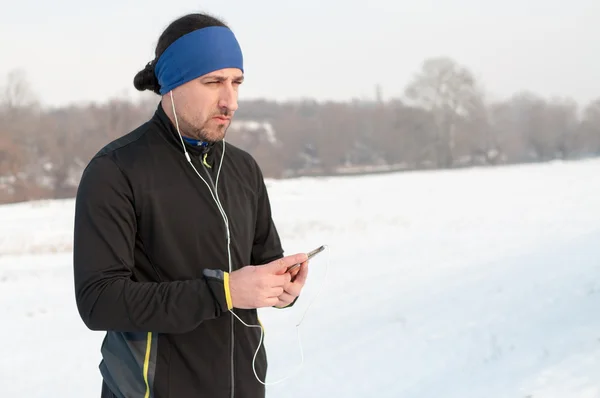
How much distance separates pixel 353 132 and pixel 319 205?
61711 mm

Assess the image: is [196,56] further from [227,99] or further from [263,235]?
[263,235]

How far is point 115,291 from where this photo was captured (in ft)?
5.08

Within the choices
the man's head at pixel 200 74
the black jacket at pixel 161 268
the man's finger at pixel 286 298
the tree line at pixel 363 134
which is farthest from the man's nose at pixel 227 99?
the tree line at pixel 363 134

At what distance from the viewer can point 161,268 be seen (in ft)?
5.68

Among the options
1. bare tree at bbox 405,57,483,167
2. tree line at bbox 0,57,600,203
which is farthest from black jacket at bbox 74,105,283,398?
bare tree at bbox 405,57,483,167

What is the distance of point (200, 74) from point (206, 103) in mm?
87

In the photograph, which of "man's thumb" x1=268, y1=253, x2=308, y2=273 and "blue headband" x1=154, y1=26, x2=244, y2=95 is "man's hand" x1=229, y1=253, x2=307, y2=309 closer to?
"man's thumb" x1=268, y1=253, x2=308, y2=273

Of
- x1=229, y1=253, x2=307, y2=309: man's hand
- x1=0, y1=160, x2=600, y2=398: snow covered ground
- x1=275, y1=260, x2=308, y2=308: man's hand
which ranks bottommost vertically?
x1=0, y1=160, x2=600, y2=398: snow covered ground

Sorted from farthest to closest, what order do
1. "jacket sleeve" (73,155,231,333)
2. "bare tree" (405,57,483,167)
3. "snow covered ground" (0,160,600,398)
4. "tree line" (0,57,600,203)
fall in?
"bare tree" (405,57,483,167) < "tree line" (0,57,600,203) < "snow covered ground" (0,160,600,398) < "jacket sleeve" (73,155,231,333)

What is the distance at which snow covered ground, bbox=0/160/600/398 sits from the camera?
5445 mm

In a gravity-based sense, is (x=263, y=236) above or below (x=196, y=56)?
below

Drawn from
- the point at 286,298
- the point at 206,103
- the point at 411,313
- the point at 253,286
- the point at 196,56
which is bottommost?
the point at 411,313

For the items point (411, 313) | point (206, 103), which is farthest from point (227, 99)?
point (411, 313)

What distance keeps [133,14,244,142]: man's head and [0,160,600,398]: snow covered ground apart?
3557mm
